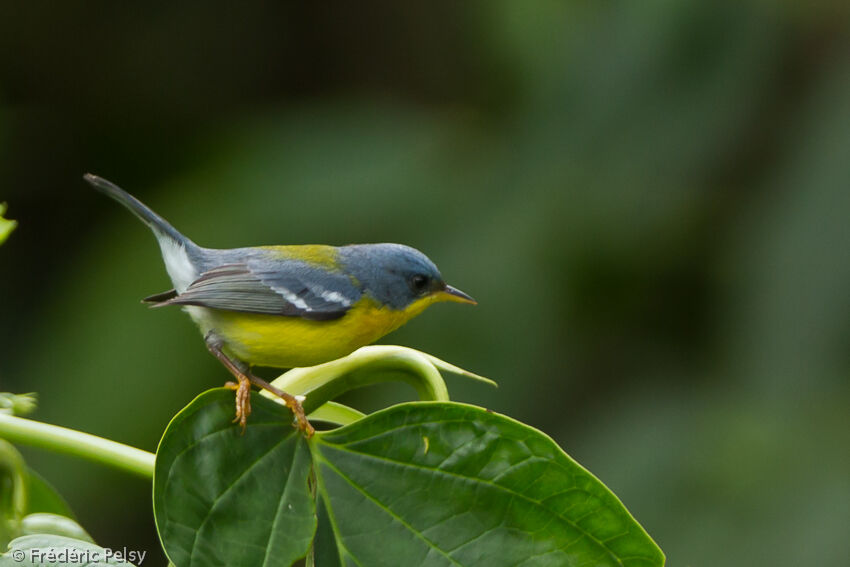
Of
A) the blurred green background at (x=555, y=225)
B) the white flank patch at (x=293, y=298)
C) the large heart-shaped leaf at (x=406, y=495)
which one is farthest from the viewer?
the blurred green background at (x=555, y=225)

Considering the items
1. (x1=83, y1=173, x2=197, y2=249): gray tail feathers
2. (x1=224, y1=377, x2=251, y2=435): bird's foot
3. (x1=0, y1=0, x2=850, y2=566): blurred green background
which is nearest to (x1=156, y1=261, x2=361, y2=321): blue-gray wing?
(x1=83, y1=173, x2=197, y2=249): gray tail feathers

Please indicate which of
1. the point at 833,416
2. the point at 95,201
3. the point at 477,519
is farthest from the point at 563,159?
the point at 477,519

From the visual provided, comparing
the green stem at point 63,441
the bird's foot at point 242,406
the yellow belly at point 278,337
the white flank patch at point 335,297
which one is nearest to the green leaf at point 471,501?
the bird's foot at point 242,406

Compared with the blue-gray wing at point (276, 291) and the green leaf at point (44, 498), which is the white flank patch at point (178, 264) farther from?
the green leaf at point (44, 498)

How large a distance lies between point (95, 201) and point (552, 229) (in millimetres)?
2422

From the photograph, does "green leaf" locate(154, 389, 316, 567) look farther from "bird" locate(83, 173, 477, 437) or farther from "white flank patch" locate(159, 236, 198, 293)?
"white flank patch" locate(159, 236, 198, 293)

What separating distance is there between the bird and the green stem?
1.50 feet

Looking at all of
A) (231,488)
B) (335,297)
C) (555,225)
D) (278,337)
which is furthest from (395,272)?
(555,225)

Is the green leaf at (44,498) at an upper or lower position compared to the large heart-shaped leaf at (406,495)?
lower

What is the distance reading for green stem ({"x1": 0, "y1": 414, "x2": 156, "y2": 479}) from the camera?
136cm

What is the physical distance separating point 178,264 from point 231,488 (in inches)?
42.8

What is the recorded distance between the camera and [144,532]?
500 cm

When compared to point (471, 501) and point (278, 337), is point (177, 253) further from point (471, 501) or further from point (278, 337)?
point (471, 501)

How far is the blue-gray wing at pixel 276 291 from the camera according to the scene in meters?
2.19
